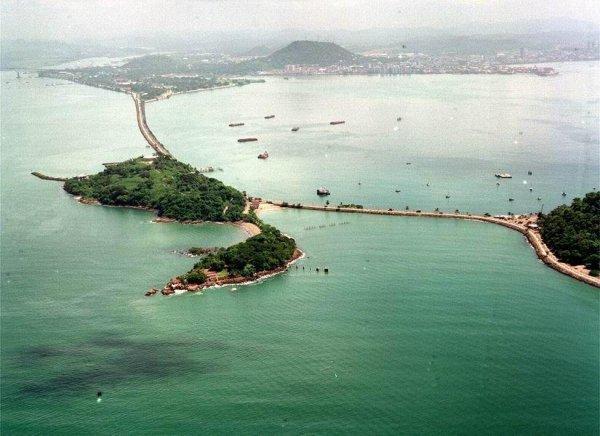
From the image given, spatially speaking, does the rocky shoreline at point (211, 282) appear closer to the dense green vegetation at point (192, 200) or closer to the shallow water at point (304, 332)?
the dense green vegetation at point (192, 200)

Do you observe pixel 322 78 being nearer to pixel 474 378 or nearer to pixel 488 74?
pixel 488 74

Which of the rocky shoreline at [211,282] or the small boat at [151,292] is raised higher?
the rocky shoreline at [211,282]

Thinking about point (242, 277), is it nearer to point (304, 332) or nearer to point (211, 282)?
point (211, 282)

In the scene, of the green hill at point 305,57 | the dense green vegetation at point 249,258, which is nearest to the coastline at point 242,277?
the dense green vegetation at point 249,258

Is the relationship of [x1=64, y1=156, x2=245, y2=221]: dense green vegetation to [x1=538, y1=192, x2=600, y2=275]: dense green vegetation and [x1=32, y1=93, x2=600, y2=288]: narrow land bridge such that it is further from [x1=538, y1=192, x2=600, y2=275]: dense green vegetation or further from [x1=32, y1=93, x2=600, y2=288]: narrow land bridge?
[x1=538, y1=192, x2=600, y2=275]: dense green vegetation

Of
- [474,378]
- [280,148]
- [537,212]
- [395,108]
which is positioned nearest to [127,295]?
[474,378]

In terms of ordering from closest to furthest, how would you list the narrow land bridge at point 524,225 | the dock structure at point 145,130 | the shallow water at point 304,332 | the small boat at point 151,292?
the shallow water at point 304,332 → the small boat at point 151,292 → the narrow land bridge at point 524,225 → the dock structure at point 145,130

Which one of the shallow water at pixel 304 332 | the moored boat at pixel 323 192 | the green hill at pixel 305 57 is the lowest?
the shallow water at pixel 304 332

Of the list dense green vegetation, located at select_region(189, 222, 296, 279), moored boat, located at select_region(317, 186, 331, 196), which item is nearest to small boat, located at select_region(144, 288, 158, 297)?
dense green vegetation, located at select_region(189, 222, 296, 279)

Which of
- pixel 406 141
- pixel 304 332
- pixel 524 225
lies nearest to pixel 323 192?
pixel 524 225
